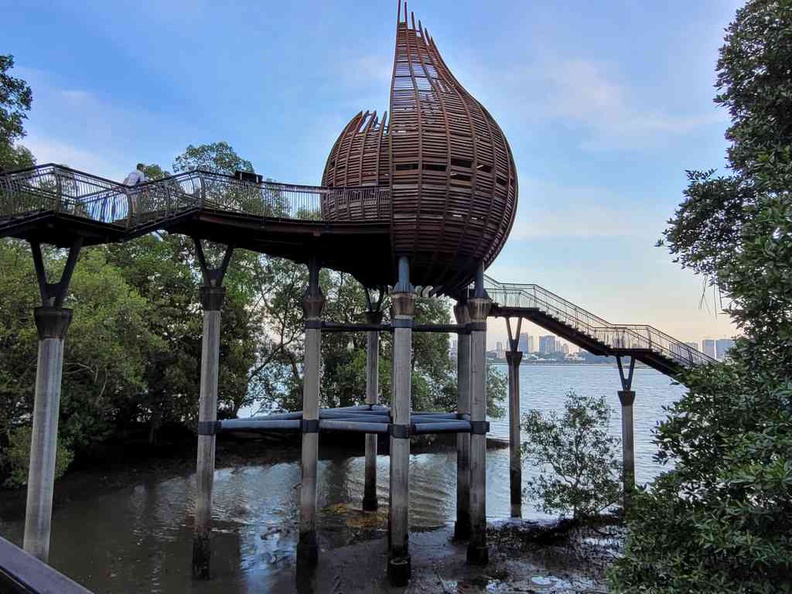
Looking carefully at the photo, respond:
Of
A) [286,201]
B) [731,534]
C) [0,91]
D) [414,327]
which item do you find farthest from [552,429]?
[0,91]

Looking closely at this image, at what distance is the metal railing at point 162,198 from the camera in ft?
33.8

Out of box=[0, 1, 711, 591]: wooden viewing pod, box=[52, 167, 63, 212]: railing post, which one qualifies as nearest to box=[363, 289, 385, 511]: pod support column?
box=[0, 1, 711, 591]: wooden viewing pod

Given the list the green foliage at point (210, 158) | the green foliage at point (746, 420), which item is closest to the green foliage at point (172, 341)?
the green foliage at point (210, 158)

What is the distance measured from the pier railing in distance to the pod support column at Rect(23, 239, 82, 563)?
999 cm

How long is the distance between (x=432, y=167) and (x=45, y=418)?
9870 mm

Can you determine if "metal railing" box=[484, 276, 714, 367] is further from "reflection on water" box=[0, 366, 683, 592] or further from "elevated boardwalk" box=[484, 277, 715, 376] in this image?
"reflection on water" box=[0, 366, 683, 592]

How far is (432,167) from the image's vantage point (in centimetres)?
1308

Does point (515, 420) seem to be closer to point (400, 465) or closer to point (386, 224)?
point (400, 465)

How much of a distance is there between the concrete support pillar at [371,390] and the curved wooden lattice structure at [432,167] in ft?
14.4

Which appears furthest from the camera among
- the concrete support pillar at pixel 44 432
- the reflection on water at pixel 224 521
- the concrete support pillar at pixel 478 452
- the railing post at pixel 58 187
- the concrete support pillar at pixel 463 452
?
the concrete support pillar at pixel 463 452

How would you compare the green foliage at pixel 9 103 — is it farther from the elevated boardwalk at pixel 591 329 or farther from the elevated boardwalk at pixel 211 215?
the elevated boardwalk at pixel 591 329

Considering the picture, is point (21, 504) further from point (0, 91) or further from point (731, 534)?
point (731, 534)

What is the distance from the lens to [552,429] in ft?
57.1

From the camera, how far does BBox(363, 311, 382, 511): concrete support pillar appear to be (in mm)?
18781
